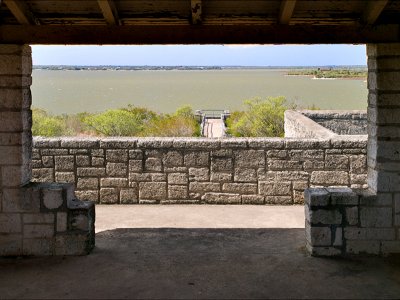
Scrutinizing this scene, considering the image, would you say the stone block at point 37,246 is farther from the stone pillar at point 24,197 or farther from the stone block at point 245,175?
the stone block at point 245,175

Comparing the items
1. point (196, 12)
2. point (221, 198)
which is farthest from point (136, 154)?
point (196, 12)

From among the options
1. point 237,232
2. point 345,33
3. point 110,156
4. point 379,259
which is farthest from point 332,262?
point 110,156

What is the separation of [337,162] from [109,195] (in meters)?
3.91

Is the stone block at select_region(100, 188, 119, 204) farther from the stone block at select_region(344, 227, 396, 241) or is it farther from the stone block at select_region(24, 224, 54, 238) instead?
the stone block at select_region(344, 227, 396, 241)

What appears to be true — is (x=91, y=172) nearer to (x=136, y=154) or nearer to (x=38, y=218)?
(x=136, y=154)

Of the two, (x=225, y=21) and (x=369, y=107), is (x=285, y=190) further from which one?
(x=225, y=21)

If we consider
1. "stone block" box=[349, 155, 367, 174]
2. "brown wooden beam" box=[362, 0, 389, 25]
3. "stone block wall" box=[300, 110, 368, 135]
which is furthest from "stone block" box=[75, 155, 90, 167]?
"stone block wall" box=[300, 110, 368, 135]

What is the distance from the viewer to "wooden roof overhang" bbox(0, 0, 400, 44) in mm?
6207

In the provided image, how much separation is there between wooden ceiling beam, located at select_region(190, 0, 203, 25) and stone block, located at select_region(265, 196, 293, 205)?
4037 mm

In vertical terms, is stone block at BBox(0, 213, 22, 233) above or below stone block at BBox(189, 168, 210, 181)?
below

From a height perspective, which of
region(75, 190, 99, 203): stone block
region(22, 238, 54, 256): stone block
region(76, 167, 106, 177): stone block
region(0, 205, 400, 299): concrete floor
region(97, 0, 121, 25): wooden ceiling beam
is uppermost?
region(97, 0, 121, 25): wooden ceiling beam

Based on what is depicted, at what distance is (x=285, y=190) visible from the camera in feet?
30.8

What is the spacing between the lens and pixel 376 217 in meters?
6.70

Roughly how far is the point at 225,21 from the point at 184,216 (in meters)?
3.56
